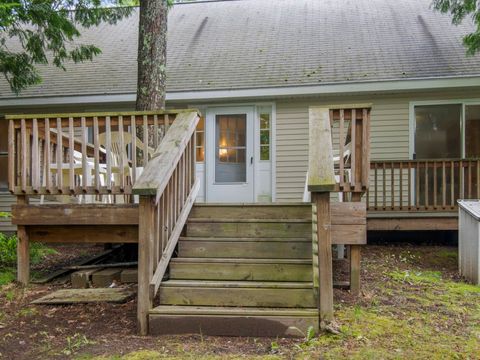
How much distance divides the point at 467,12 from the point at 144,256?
25.1ft

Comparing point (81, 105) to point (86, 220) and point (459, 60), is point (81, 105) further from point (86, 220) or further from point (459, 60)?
point (459, 60)

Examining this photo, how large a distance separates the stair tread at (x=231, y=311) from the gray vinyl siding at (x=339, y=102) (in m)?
Answer: 5.09

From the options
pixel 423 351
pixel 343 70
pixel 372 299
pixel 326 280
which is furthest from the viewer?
pixel 343 70

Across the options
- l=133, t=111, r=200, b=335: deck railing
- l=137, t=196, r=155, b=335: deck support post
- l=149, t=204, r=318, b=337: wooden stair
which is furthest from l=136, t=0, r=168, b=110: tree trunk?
l=137, t=196, r=155, b=335: deck support post

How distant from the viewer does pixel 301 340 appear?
10.2ft

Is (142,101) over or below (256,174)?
over

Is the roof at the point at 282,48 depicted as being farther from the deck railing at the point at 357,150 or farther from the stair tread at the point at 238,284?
the stair tread at the point at 238,284

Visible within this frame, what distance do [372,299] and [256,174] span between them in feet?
15.2

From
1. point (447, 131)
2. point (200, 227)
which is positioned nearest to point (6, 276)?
point (200, 227)

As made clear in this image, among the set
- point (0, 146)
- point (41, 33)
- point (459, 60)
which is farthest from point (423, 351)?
point (0, 146)

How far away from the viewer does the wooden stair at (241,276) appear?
10.7ft

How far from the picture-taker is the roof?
823 centimetres

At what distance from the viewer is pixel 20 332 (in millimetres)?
3449

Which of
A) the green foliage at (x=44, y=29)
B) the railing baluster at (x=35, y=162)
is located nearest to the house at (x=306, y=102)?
the green foliage at (x=44, y=29)
